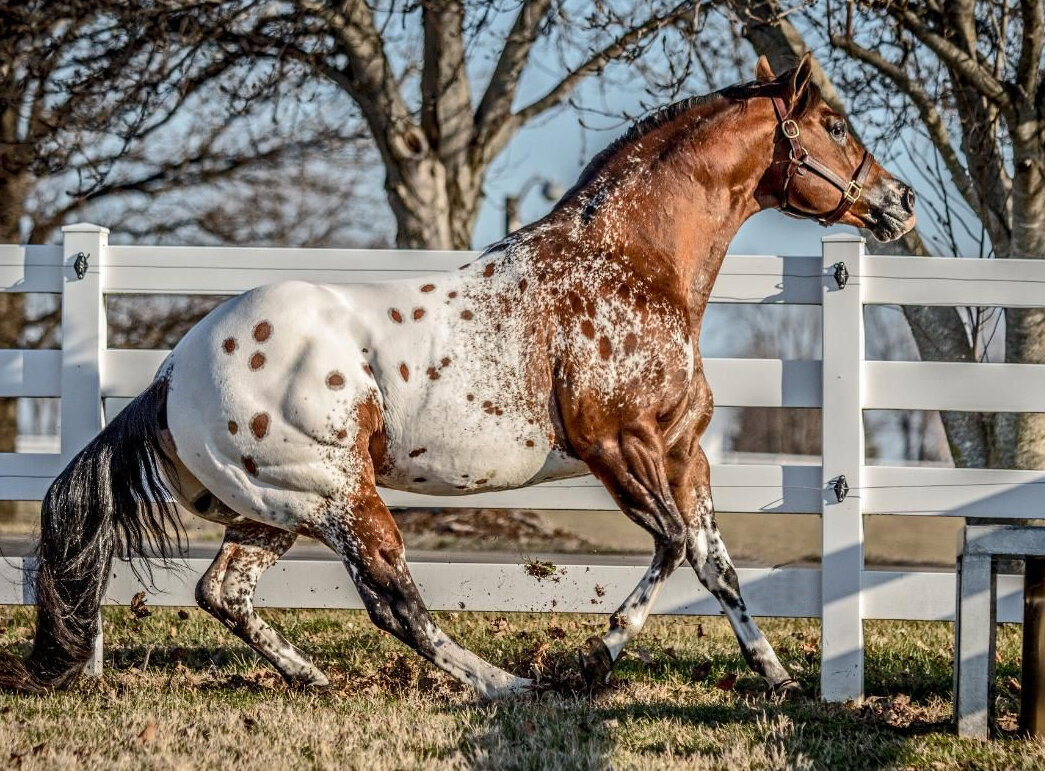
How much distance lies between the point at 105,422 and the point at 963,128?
6.25m

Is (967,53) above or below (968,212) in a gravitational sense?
above

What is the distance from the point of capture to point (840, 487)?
5.48m

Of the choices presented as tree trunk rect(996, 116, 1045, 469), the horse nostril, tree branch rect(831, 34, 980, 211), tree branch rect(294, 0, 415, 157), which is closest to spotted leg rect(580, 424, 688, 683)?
the horse nostril

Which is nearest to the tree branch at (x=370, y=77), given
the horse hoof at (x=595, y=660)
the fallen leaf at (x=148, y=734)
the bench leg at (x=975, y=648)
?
the horse hoof at (x=595, y=660)

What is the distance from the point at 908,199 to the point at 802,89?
0.71m

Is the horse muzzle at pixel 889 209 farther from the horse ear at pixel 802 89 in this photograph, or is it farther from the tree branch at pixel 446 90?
the tree branch at pixel 446 90

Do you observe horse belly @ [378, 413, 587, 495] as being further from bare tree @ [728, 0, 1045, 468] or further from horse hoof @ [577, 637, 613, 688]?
bare tree @ [728, 0, 1045, 468]

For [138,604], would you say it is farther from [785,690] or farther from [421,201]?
[421,201]

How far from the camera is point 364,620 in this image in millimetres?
7043

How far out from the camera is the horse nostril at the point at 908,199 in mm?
5301

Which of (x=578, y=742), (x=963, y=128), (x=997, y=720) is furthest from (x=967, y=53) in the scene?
(x=578, y=742)

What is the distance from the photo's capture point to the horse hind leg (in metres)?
5.05

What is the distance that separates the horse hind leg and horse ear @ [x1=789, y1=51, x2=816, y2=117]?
5.48 ft

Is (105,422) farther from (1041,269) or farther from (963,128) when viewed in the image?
(963,128)
